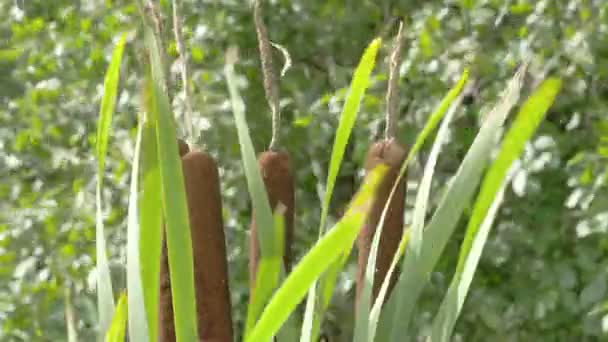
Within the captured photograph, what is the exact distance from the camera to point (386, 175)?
51 cm

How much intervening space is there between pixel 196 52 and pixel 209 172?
105 cm

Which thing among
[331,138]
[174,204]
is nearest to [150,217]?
[174,204]

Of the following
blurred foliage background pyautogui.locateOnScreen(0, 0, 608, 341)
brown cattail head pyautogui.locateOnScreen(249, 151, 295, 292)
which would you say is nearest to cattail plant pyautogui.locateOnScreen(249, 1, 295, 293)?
brown cattail head pyautogui.locateOnScreen(249, 151, 295, 292)

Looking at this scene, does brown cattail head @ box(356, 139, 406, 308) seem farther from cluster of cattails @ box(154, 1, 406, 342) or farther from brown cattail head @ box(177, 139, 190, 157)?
brown cattail head @ box(177, 139, 190, 157)

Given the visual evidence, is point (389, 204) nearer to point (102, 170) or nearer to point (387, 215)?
point (387, 215)

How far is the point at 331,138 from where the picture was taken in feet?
4.90

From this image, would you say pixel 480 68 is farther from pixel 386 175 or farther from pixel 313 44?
pixel 386 175

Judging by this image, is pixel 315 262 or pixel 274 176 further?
pixel 274 176

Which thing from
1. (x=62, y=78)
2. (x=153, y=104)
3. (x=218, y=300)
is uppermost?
(x=62, y=78)

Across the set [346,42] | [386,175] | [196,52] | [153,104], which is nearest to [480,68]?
[346,42]

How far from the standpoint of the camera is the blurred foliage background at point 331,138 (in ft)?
4.39

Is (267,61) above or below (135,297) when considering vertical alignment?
above

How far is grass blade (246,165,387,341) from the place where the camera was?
0.38 m

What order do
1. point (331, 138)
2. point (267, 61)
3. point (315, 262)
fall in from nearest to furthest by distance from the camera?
1. point (315, 262)
2. point (267, 61)
3. point (331, 138)
